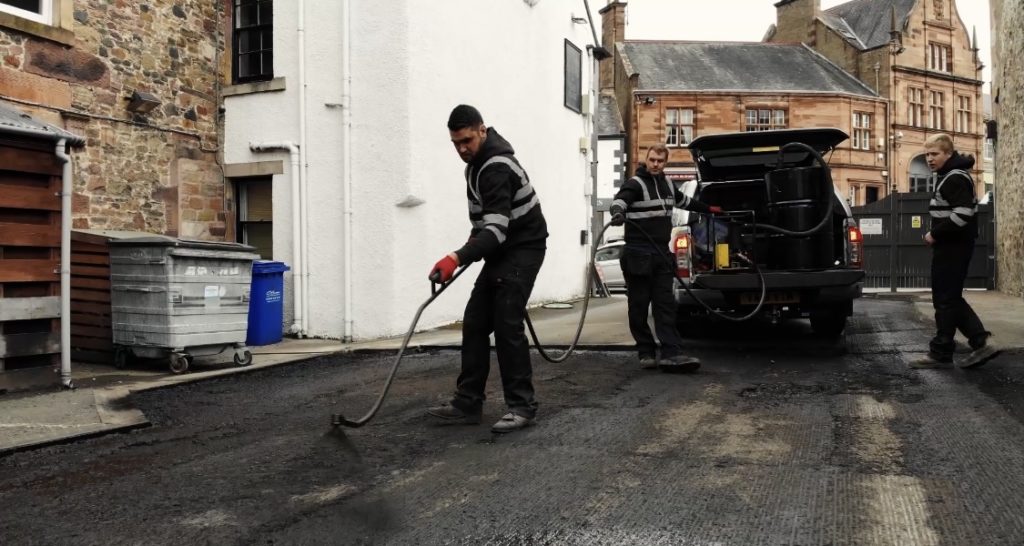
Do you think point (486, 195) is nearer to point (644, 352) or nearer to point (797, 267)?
point (644, 352)

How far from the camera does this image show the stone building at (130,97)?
867cm

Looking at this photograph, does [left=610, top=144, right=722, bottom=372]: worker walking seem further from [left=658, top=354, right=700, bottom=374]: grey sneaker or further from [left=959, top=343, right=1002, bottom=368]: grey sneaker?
[left=959, top=343, right=1002, bottom=368]: grey sneaker

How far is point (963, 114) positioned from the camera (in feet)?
145

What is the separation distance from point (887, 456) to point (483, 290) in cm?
242

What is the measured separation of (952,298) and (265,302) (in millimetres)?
7339

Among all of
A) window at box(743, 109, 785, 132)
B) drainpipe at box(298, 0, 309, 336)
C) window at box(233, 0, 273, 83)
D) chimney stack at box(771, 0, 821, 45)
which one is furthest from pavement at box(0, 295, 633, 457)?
chimney stack at box(771, 0, 821, 45)

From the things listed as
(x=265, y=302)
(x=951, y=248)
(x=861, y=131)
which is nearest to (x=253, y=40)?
(x=265, y=302)

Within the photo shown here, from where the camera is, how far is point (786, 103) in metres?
38.2

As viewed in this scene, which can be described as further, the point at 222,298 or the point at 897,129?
the point at 897,129

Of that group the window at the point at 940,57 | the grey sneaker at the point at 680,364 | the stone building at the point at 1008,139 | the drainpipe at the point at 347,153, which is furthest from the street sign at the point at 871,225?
the window at the point at 940,57

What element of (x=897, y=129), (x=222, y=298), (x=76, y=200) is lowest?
(x=222, y=298)

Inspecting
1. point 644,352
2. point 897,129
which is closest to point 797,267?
point 644,352

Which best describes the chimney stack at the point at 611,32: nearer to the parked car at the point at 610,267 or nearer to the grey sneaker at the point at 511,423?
the parked car at the point at 610,267

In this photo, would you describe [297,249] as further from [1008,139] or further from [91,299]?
[1008,139]
